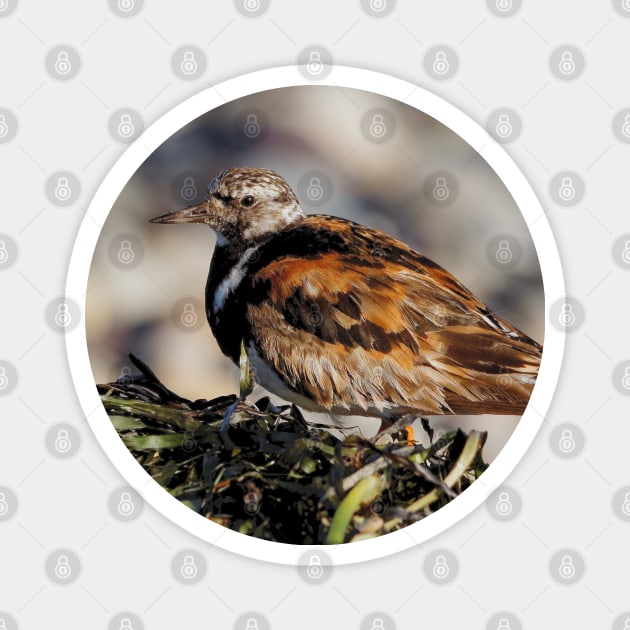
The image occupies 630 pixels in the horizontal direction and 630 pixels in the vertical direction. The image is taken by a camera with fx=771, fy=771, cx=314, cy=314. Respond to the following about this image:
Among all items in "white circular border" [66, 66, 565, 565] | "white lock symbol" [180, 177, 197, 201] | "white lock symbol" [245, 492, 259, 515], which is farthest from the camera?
"white lock symbol" [180, 177, 197, 201]

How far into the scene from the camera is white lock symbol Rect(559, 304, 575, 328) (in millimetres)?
1785

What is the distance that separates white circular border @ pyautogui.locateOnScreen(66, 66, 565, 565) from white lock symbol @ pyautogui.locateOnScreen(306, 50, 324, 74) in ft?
0.10

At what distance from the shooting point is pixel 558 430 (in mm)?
1771

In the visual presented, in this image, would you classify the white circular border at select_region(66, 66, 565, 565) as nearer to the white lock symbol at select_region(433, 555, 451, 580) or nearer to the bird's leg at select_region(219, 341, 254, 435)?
the white lock symbol at select_region(433, 555, 451, 580)

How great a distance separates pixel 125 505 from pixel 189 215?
69 centimetres

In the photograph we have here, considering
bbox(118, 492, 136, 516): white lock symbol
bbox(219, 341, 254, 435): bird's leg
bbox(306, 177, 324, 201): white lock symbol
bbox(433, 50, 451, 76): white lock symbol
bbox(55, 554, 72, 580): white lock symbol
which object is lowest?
bbox(55, 554, 72, 580): white lock symbol

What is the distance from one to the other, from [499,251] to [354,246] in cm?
35

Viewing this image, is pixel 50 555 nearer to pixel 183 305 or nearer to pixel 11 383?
pixel 11 383

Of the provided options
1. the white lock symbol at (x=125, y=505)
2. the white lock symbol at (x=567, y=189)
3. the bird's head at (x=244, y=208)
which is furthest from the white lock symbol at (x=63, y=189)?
the white lock symbol at (x=567, y=189)

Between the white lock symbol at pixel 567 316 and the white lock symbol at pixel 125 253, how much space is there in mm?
1030

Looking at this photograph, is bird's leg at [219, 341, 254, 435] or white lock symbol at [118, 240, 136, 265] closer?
bird's leg at [219, 341, 254, 435]

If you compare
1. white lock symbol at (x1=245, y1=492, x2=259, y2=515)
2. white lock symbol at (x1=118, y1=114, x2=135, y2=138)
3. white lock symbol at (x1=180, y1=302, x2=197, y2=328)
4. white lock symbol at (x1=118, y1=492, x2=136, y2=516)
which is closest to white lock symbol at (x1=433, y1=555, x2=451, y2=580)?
white lock symbol at (x1=245, y1=492, x2=259, y2=515)

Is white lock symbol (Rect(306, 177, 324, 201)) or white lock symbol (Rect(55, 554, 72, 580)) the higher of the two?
white lock symbol (Rect(306, 177, 324, 201))

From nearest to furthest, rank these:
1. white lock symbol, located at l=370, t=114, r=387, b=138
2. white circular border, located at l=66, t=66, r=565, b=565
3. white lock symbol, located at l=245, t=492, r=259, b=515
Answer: white lock symbol, located at l=245, t=492, r=259, b=515
white circular border, located at l=66, t=66, r=565, b=565
white lock symbol, located at l=370, t=114, r=387, b=138
